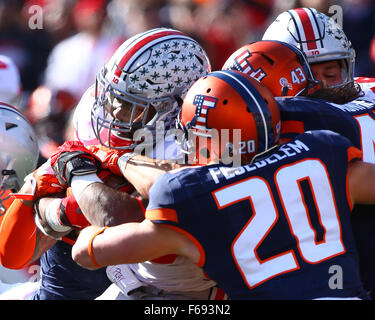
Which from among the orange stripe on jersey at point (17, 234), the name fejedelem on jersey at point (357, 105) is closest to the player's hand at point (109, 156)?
the orange stripe on jersey at point (17, 234)

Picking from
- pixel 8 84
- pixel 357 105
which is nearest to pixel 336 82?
pixel 357 105

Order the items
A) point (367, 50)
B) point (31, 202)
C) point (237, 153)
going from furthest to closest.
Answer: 1. point (367, 50)
2. point (31, 202)
3. point (237, 153)

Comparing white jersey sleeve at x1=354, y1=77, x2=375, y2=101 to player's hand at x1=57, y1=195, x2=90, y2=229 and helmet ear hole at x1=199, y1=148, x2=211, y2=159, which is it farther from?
player's hand at x1=57, y1=195, x2=90, y2=229

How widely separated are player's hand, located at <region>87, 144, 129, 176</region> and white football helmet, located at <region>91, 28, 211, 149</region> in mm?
32

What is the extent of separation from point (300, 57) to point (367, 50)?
8.42ft

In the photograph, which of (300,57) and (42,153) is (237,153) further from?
Answer: (42,153)

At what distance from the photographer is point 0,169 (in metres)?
3.97

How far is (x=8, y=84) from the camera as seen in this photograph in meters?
5.24

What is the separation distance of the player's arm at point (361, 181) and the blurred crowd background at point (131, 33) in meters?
2.95

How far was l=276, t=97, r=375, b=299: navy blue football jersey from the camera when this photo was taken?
2957 mm

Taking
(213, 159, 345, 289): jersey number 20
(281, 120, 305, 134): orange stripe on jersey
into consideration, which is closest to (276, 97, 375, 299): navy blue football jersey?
(281, 120, 305, 134): orange stripe on jersey

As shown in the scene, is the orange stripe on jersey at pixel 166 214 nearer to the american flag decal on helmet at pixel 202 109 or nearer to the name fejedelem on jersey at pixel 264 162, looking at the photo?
the name fejedelem on jersey at pixel 264 162

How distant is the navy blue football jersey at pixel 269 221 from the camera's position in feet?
8.17
